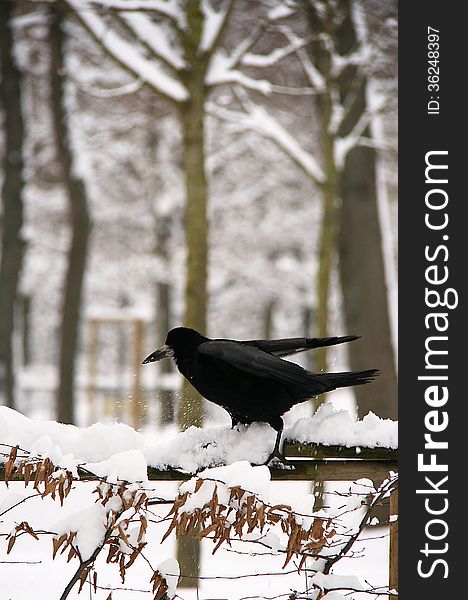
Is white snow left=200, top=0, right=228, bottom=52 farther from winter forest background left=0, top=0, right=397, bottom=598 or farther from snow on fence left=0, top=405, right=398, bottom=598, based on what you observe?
snow on fence left=0, top=405, right=398, bottom=598

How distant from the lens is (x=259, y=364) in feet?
8.80

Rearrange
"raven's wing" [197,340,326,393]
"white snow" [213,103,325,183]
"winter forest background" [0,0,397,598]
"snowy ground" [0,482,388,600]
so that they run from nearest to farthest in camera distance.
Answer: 1. "raven's wing" [197,340,326,393]
2. "snowy ground" [0,482,388,600]
3. "winter forest background" [0,0,397,598]
4. "white snow" [213,103,325,183]

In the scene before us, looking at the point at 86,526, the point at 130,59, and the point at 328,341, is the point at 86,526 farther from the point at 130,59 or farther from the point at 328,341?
the point at 130,59

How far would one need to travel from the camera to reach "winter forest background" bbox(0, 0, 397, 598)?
6215mm

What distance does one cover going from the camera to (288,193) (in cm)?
1770

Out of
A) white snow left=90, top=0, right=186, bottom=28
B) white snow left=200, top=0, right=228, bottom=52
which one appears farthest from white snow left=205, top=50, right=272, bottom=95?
white snow left=90, top=0, right=186, bottom=28

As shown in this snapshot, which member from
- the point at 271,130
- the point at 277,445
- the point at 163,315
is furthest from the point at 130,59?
the point at 163,315

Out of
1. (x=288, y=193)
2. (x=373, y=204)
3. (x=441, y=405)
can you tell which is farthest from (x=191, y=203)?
(x=288, y=193)

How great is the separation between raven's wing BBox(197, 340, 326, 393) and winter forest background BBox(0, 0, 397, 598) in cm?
46

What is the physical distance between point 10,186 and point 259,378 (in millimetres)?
7636

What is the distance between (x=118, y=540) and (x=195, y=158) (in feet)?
13.1

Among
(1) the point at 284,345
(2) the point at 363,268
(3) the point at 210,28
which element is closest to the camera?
(1) the point at 284,345

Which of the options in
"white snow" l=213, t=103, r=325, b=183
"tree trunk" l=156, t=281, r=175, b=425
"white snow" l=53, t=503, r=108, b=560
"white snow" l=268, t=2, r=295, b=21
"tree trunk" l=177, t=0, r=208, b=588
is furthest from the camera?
"tree trunk" l=156, t=281, r=175, b=425

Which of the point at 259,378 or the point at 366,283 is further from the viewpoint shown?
the point at 366,283
